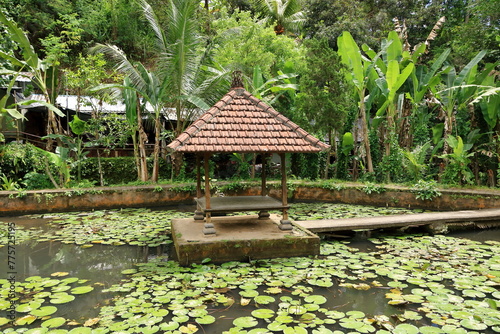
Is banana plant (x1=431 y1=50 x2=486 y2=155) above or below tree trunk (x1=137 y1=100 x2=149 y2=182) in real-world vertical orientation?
above

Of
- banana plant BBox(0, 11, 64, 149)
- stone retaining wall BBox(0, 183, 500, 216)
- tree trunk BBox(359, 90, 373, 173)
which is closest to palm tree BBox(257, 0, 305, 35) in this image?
tree trunk BBox(359, 90, 373, 173)

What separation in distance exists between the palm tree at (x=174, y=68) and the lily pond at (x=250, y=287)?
4572mm

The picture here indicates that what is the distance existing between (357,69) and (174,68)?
4.89 meters

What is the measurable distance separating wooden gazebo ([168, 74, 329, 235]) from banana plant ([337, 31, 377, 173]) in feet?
16.0

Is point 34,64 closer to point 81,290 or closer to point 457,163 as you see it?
point 81,290

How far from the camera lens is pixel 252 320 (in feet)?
10.3

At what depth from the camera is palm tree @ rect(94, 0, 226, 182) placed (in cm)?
923

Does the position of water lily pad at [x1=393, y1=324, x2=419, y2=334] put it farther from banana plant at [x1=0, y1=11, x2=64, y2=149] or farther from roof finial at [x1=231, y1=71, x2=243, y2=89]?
banana plant at [x1=0, y1=11, x2=64, y2=149]

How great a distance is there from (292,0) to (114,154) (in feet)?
40.1

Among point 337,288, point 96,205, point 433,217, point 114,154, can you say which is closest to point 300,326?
point 337,288

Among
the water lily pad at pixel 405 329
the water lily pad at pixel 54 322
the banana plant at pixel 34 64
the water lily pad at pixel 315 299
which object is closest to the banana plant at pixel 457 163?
the water lily pad at pixel 315 299

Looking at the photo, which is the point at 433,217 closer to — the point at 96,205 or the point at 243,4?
the point at 96,205

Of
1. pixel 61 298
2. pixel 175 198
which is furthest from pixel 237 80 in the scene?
pixel 175 198

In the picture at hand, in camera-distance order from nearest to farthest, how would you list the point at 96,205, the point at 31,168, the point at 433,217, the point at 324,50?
1. the point at 433,217
2. the point at 96,205
3. the point at 31,168
4. the point at 324,50
